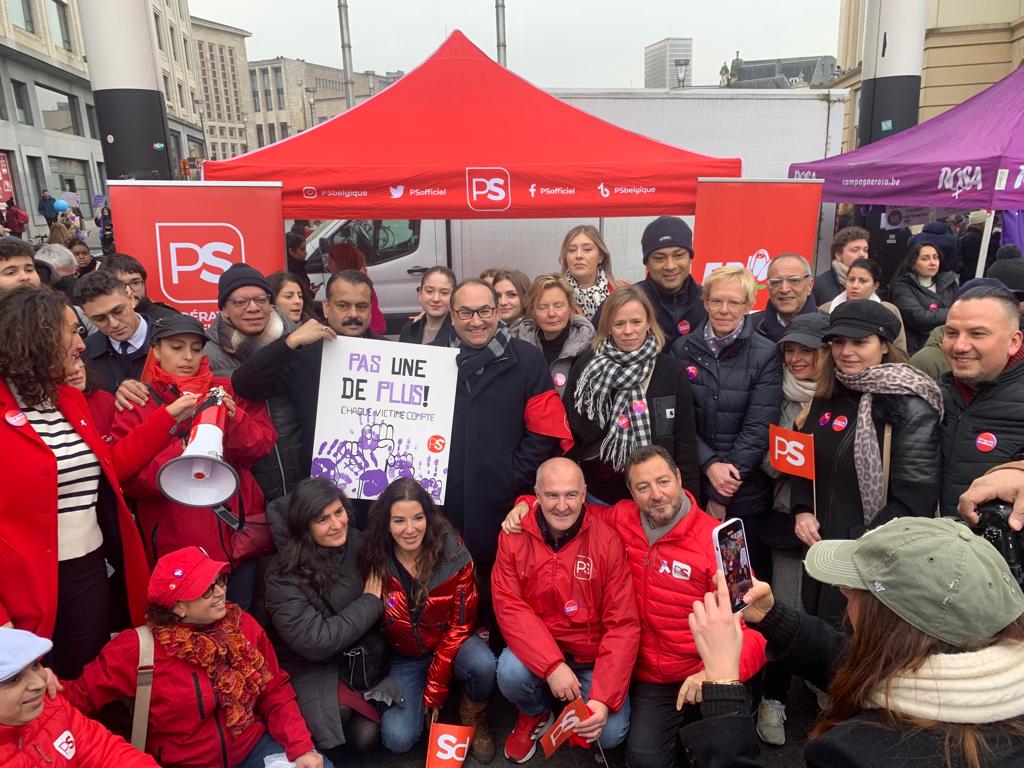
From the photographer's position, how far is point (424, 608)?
10.3 ft

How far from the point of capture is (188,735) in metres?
2.54

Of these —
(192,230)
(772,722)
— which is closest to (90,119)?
(192,230)

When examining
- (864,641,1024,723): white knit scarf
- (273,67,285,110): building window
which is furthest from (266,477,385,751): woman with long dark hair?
(273,67,285,110): building window

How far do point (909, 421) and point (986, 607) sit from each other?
5.25 feet

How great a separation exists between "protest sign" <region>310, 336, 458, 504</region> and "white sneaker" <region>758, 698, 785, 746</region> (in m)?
1.87

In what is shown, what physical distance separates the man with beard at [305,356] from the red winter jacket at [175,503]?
0.51 feet

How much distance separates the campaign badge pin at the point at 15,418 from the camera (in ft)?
7.75

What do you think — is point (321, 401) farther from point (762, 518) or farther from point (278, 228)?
point (762, 518)

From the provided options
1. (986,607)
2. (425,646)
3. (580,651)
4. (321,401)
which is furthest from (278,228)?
(986,607)

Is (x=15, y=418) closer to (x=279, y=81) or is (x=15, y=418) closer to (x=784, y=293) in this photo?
(x=784, y=293)

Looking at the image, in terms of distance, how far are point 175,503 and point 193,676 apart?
0.77 m

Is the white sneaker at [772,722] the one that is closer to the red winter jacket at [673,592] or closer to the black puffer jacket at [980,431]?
the red winter jacket at [673,592]

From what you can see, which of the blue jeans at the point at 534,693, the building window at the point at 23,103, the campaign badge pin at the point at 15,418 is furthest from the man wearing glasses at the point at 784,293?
the building window at the point at 23,103

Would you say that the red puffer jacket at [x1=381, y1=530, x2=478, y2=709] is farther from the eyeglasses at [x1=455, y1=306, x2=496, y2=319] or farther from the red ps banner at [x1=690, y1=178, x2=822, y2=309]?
the red ps banner at [x1=690, y1=178, x2=822, y2=309]
